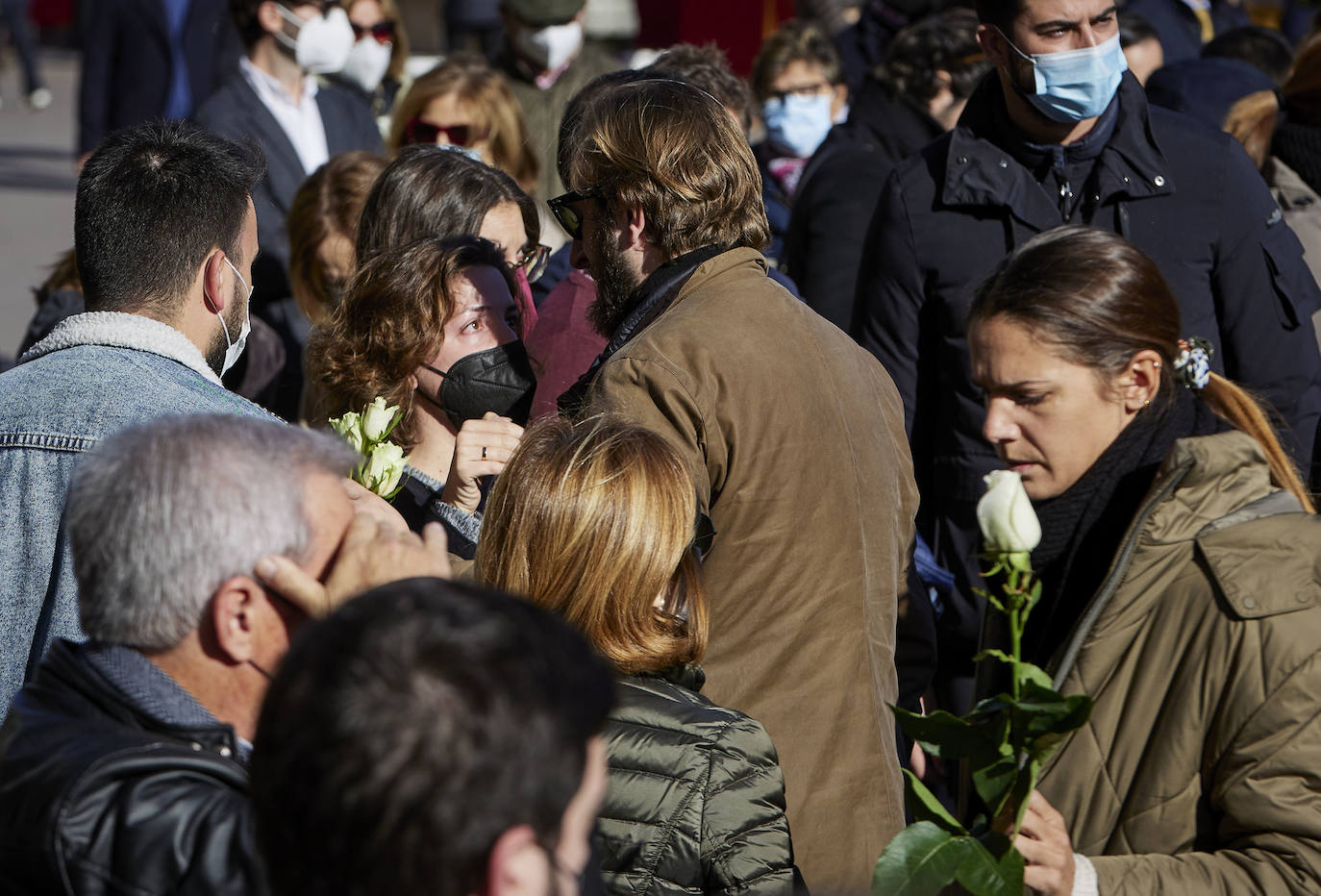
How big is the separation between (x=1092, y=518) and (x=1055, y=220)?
66.4 inches

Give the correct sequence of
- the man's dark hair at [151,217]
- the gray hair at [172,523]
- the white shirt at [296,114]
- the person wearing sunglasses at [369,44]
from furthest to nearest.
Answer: the person wearing sunglasses at [369,44] < the white shirt at [296,114] < the man's dark hair at [151,217] < the gray hair at [172,523]

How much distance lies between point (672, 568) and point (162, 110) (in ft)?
24.0

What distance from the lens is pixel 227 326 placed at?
293cm

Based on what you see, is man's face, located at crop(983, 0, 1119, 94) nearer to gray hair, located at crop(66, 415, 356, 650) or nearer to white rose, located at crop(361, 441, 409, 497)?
white rose, located at crop(361, 441, 409, 497)

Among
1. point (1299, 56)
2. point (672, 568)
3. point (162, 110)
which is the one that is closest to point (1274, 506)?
point (672, 568)

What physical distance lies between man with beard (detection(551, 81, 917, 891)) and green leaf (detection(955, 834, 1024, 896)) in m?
0.72

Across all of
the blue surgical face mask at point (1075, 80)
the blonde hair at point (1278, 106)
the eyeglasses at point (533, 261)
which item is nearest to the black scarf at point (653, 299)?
the eyeglasses at point (533, 261)

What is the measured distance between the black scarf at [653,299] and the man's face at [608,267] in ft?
0.24

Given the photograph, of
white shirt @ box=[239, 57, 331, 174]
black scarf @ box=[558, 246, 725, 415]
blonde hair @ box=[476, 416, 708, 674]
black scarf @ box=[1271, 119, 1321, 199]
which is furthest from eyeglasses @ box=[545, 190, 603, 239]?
white shirt @ box=[239, 57, 331, 174]

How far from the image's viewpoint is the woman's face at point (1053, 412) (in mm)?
2541

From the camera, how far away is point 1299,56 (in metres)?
4.86

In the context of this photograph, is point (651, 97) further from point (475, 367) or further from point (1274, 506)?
point (1274, 506)

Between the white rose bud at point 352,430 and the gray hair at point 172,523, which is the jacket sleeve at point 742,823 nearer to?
the gray hair at point 172,523

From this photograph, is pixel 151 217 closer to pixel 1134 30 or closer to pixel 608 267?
pixel 608 267
